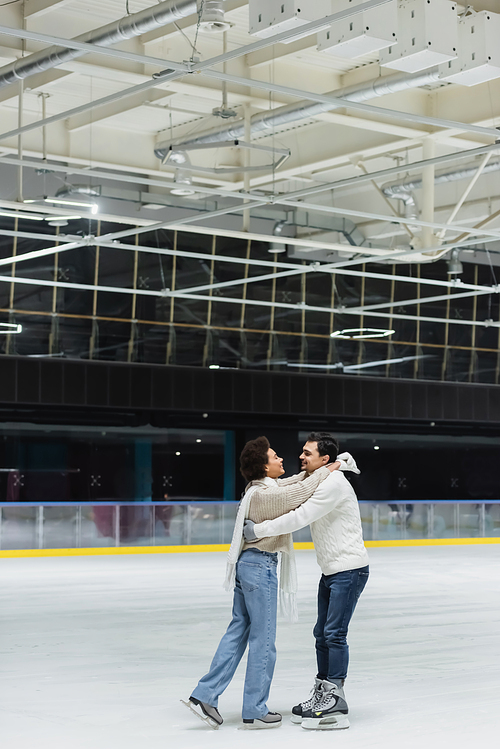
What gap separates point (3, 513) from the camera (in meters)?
20.5

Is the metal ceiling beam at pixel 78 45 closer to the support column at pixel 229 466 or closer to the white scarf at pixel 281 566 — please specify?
the white scarf at pixel 281 566

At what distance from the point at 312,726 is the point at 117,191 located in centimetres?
Result: 1936

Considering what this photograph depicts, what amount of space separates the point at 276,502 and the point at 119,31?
23.1ft

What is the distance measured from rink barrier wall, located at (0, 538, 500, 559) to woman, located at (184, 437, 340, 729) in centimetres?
1507

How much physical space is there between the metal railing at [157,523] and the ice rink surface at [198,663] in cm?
398

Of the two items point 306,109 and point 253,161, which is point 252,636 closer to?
point 306,109

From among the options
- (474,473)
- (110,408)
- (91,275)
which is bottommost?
(474,473)

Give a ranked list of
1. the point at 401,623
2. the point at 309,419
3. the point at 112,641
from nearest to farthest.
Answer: the point at 112,641
the point at 401,623
the point at 309,419

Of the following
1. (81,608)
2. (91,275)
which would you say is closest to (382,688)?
(81,608)

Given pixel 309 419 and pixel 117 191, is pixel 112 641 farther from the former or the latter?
pixel 309 419

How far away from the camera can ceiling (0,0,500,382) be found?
42.7 feet

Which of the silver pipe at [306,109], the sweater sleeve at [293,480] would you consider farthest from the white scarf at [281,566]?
the silver pipe at [306,109]

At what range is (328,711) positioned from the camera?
247 inches

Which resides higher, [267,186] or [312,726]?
[267,186]
